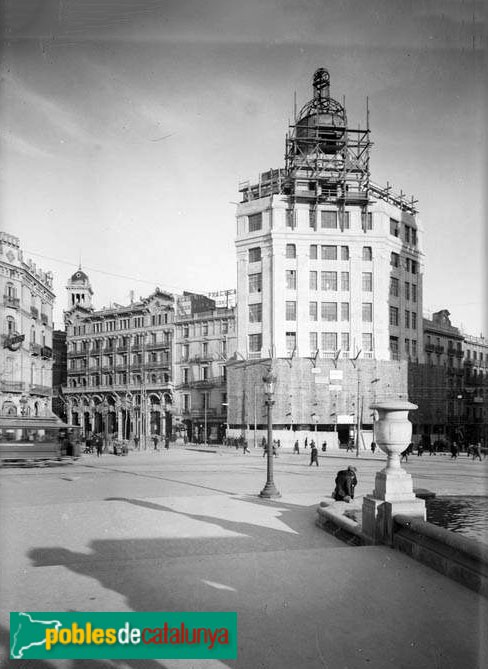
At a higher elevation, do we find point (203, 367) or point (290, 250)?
point (290, 250)

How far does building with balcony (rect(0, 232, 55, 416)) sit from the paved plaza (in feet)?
99.8

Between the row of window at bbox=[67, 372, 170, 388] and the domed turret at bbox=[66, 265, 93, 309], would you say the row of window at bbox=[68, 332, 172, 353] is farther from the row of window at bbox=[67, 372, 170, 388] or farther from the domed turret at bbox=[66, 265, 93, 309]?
the domed turret at bbox=[66, 265, 93, 309]

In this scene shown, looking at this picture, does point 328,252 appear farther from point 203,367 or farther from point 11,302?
point 11,302

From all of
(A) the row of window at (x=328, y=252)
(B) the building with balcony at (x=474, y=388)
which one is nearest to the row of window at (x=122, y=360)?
(A) the row of window at (x=328, y=252)

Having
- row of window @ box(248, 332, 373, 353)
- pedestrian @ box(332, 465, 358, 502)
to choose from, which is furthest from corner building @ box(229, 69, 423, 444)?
pedestrian @ box(332, 465, 358, 502)

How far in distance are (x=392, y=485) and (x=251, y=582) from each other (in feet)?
9.45

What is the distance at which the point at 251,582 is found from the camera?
680 centimetres

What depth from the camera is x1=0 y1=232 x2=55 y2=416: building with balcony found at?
40591 millimetres

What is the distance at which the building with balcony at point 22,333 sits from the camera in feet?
133

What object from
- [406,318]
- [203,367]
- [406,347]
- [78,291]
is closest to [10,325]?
[203,367]

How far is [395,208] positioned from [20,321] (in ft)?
114

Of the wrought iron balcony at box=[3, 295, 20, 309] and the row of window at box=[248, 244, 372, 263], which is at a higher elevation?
the row of window at box=[248, 244, 372, 263]

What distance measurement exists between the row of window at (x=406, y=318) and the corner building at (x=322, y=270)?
0.46 feet

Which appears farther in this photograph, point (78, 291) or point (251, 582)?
point (78, 291)
